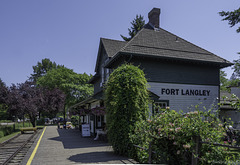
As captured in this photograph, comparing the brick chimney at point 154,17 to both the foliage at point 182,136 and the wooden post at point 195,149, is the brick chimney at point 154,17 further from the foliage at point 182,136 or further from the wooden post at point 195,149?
the wooden post at point 195,149

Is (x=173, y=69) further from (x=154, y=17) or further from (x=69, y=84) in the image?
(x=69, y=84)

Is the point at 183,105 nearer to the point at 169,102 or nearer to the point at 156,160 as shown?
the point at 169,102

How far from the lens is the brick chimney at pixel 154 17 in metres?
19.2

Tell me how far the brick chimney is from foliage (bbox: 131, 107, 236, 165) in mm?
13685

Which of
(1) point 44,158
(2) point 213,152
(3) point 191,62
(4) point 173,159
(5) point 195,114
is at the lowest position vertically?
(1) point 44,158

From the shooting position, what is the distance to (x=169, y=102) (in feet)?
48.1

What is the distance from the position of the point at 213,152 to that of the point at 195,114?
1.06 m

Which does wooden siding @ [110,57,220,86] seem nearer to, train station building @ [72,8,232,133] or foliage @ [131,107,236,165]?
train station building @ [72,8,232,133]

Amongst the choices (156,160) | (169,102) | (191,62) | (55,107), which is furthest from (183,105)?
(55,107)

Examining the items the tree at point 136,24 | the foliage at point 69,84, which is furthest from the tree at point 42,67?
the tree at point 136,24

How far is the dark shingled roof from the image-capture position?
14.5 metres

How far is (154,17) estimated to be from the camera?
63.1ft

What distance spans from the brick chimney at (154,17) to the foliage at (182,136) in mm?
13685

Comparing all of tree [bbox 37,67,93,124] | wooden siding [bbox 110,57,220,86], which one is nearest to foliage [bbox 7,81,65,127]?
tree [bbox 37,67,93,124]
